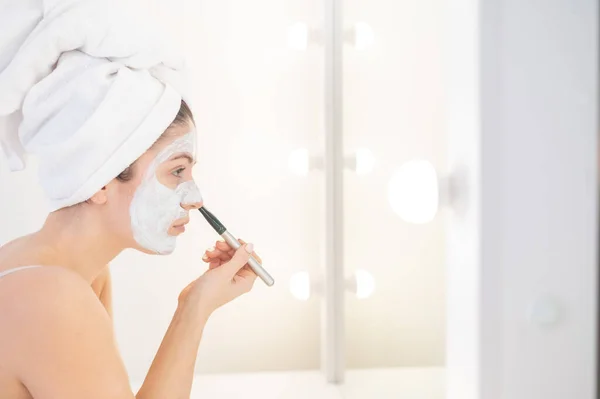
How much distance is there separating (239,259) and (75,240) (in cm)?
24

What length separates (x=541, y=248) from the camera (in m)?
0.51

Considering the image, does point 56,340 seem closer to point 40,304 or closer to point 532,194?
point 40,304

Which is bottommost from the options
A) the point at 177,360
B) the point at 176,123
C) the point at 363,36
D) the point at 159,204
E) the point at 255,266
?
the point at 177,360

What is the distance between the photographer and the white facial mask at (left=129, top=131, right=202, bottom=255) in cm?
96

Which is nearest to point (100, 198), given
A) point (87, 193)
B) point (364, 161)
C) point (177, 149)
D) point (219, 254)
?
point (87, 193)

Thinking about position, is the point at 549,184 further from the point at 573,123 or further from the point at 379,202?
the point at 379,202

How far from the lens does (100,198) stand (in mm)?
935

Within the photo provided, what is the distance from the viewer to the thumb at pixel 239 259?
1.02 m

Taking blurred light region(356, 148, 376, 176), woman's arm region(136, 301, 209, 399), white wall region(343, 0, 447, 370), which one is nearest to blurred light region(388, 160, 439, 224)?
white wall region(343, 0, 447, 370)

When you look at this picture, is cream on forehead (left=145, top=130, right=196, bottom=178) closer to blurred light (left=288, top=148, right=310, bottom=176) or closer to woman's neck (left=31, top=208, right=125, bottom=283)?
woman's neck (left=31, top=208, right=125, bottom=283)

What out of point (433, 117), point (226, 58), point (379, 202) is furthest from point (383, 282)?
point (226, 58)

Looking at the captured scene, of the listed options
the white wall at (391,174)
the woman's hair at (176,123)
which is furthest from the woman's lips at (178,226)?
the white wall at (391,174)

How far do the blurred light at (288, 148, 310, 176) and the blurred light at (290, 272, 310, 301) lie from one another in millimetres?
199

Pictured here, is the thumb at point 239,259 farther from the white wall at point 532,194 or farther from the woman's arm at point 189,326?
the white wall at point 532,194
